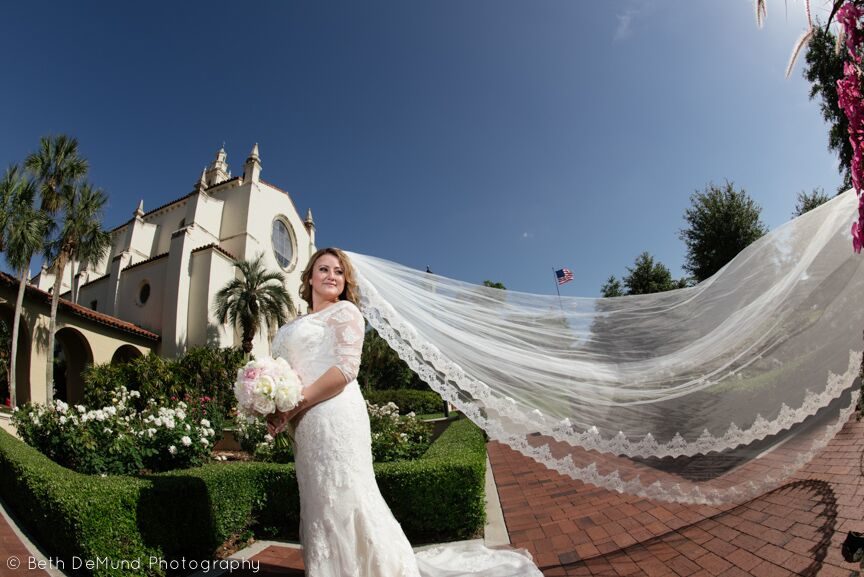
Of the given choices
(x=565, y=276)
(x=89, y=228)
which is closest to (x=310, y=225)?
(x=89, y=228)

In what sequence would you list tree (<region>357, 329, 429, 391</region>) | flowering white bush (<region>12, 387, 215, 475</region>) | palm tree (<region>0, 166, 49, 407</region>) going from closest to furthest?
flowering white bush (<region>12, 387, 215, 475</region>) → palm tree (<region>0, 166, 49, 407</region>) → tree (<region>357, 329, 429, 391</region>)

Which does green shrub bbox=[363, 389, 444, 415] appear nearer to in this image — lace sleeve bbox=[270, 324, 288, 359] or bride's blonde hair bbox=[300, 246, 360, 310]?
bride's blonde hair bbox=[300, 246, 360, 310]

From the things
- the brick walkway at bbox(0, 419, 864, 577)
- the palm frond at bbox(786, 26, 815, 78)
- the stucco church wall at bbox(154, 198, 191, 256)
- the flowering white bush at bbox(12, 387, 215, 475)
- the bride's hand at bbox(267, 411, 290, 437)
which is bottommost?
the brick walkway at bbox(0, 419, 864, 577)

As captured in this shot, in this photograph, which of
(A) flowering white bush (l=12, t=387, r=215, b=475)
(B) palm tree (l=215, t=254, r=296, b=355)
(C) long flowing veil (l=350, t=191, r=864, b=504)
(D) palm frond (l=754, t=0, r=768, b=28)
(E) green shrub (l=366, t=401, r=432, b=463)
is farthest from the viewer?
(B) palm tree (l=215, t=254, r=296, b=355)

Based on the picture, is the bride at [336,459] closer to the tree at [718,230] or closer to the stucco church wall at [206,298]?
the tree at [718,230]

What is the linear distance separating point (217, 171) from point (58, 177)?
17363 millimetres

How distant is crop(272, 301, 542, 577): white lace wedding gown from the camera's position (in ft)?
6.80

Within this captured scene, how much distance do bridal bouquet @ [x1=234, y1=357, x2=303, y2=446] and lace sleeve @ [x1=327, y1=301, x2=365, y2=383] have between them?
262 mm

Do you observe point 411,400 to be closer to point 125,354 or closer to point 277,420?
point 125,354

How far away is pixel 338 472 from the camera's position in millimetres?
2150

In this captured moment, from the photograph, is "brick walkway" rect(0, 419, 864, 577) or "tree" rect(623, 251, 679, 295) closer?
"brick walkway" rect(0, 419, 864, 577)

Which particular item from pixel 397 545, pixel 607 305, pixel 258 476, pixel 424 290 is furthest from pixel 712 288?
pixel 258 476

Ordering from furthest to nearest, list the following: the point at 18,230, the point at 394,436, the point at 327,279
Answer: the point at 18,230, the point at 394,436, the point at 327,279

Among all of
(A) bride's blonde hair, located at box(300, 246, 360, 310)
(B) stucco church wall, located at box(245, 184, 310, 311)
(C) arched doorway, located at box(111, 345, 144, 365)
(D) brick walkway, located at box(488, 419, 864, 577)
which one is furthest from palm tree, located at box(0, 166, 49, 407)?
(D) brick walkway, located at box(488, 419, 864, 577)
